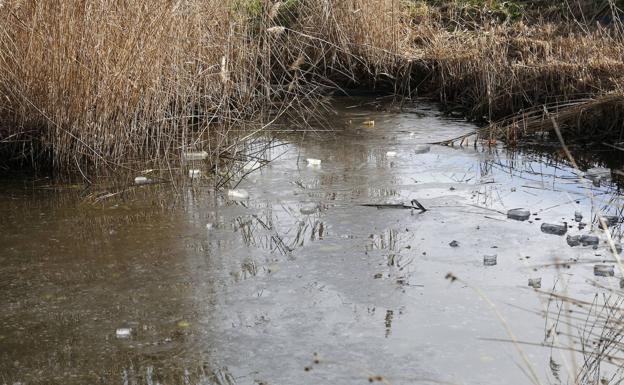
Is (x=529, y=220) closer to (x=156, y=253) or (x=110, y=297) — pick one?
(x=156, y=253)

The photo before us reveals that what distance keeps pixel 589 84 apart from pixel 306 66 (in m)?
3.10

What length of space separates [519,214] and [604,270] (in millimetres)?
979

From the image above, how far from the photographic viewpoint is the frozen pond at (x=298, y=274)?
336 centimetres

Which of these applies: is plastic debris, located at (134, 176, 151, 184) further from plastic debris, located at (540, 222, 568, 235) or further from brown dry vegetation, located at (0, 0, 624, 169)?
plastic debris, located at (540, 222, 568, 235)

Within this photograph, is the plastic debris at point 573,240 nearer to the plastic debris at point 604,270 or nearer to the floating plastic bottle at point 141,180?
the plastic debris at point 604,270

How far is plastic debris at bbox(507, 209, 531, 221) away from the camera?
5059 mm

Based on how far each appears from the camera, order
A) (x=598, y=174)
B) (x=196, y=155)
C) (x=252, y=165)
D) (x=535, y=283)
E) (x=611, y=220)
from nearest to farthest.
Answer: (x=535, y=283) < (x=611, y=220) < (x=598, y=174) < (x=252, y=165) < (x=196, y=155)

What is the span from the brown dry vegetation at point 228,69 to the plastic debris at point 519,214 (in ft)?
4.59

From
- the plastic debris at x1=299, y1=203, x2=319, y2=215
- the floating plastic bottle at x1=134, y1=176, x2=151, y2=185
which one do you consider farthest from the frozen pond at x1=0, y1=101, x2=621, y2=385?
the floating plastic bottle at x1=134, y1=176, x2=151, y2=185

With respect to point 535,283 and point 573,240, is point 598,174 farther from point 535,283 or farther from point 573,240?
point 535,283

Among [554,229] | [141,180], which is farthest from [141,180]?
[554,229]

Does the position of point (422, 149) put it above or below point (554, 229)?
above

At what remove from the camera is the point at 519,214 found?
16.6ft

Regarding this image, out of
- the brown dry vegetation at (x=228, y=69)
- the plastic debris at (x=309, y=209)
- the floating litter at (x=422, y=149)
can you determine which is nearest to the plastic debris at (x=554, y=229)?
the plastic debris at (x=309, y=209)
